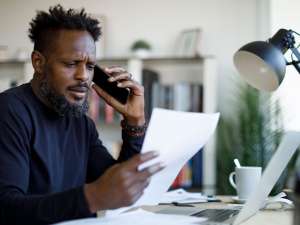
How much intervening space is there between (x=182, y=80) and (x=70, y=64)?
2022 millimetres

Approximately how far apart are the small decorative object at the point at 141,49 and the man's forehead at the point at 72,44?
6.04ft

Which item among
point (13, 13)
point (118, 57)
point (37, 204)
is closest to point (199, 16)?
point (118, 57)

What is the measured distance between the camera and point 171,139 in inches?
37.2

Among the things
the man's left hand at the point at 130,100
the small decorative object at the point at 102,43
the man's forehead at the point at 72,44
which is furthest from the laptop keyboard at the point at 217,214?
the small decorative object at the point at 102,43

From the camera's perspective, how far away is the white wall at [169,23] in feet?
10.6

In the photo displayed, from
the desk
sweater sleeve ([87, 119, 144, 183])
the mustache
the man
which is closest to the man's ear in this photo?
the man

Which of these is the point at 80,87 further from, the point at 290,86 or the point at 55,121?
the point at 290,86

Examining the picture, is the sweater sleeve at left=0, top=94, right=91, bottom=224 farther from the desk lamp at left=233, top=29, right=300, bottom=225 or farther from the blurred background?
the blurred background

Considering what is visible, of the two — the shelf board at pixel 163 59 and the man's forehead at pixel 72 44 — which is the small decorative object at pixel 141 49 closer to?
the shelf board at pixel 163 59

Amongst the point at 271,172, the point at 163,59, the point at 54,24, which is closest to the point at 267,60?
the point at 271,172

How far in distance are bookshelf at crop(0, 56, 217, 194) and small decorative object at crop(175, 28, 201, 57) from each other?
0.05 m

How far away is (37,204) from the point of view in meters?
0.95

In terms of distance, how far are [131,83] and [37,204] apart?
25.1 inches

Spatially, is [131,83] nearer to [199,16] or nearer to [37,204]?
[37,204]
